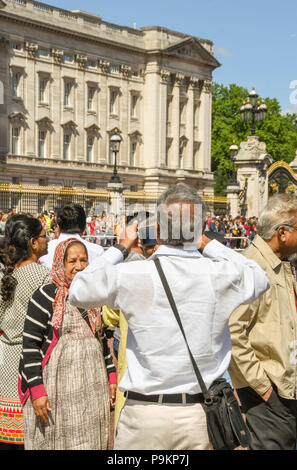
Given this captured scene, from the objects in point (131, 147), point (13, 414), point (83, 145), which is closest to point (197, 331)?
point (13, 414)

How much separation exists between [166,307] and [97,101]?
173ft

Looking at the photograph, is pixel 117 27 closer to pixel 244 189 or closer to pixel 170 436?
pixel 244 189

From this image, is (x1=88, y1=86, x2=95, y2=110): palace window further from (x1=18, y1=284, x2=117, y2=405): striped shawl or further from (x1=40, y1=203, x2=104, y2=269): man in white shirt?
(x1=18, y1=284, x2=117, y2=405): striped shawl

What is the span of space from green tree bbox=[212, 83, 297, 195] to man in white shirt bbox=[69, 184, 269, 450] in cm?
6236

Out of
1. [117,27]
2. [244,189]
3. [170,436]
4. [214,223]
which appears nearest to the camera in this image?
[170,436]

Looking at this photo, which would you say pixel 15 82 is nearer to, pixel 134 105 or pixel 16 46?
pixel 16 46

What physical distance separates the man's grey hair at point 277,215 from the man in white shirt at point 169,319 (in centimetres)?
105

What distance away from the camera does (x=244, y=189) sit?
27.1m

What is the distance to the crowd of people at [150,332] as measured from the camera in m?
3.26

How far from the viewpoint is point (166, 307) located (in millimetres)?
3262

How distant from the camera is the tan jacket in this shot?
394 cm

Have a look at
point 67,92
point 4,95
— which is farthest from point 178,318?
point 67,92

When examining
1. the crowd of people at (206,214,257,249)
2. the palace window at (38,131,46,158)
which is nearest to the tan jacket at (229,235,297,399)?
the crowd of people at (206,214,257,249)

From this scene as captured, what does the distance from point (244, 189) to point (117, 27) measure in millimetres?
32734
